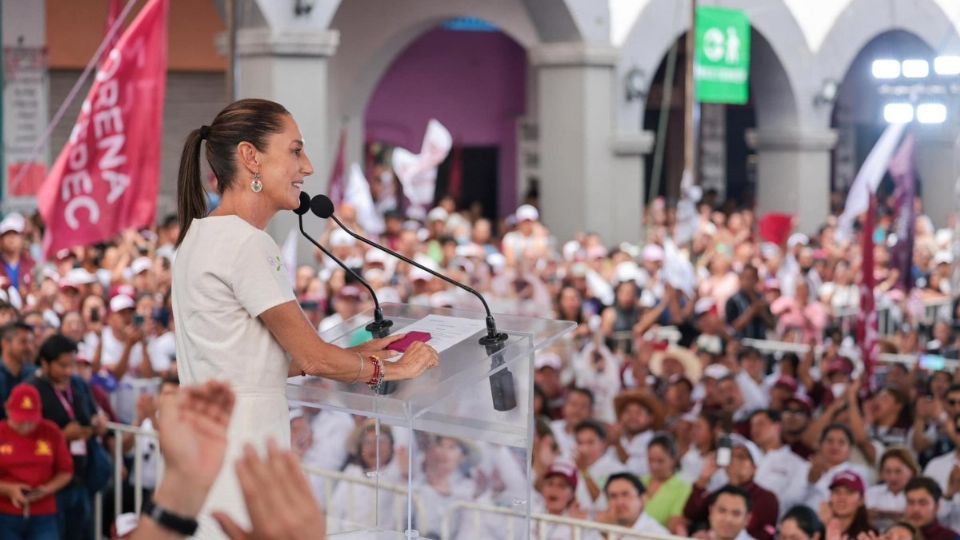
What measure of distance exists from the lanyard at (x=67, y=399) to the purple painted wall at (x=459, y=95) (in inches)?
659

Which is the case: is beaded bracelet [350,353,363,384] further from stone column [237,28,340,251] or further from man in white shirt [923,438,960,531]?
stone column [237,28,340,251]

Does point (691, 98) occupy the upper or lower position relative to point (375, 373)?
upper

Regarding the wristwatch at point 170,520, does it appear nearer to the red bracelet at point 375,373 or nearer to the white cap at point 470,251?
the red bracelet at point 375,373

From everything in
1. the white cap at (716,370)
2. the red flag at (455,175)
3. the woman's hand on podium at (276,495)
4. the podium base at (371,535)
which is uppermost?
the red flag at (455,175)

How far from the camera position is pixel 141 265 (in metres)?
13.5

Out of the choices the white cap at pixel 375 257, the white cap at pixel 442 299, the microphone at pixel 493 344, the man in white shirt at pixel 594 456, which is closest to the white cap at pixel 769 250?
the white cap at pixel 375 257

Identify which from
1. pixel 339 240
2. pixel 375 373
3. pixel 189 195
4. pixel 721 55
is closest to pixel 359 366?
pixel 375 373

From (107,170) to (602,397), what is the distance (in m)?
3.40

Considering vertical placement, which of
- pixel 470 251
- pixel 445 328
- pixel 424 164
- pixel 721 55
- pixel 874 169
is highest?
pixel 721 55

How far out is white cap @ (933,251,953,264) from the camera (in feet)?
60.6

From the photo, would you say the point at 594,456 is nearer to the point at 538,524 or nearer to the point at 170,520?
the point at 538,524

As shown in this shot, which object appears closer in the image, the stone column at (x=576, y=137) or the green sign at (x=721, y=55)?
the green sign at (x=721, y=55)

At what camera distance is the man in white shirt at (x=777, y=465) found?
28.5ft

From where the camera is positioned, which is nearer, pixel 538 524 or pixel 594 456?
pixel 538 524
